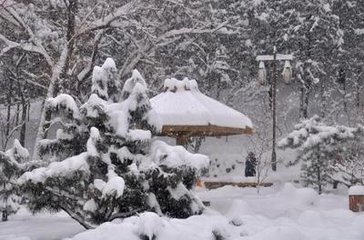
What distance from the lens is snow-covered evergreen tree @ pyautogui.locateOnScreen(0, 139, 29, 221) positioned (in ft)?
33.1

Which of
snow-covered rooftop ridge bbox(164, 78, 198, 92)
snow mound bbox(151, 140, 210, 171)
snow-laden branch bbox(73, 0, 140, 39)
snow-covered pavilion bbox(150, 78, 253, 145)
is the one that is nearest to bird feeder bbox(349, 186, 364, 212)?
snow-covered pavilion bbox(150, 78, 253, 145)

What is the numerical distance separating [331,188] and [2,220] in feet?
45.5

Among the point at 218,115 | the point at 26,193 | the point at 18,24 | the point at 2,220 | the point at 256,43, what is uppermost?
the point at 256,43

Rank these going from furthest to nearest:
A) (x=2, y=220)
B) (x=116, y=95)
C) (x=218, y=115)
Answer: (x=218, y=115), (x=2, y=220), (x=116, y=95)

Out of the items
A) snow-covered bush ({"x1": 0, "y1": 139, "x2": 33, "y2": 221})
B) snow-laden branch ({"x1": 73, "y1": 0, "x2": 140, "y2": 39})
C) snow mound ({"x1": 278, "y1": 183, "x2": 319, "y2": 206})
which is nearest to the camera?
snow-covered bush ({"x1": 0, "y1": 139, "x2": 33, "y2": 221})

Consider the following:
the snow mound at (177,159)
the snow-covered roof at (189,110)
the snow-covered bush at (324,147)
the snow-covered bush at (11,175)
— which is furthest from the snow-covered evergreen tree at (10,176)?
the snow-covered bush at (324,147)

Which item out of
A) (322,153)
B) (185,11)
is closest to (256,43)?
(185,11)

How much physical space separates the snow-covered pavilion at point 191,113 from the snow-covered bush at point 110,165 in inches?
129

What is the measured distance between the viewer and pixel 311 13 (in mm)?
33500

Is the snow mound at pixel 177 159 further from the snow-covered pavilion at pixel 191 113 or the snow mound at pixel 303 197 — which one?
the snow mound at pixel 303 197

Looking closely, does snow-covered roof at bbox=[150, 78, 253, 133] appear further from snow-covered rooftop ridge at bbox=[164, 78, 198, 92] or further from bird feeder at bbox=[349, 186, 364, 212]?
bird feeder at bbox=[349, 186, 364, 212]

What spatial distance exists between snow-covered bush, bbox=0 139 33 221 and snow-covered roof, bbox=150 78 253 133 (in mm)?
3023

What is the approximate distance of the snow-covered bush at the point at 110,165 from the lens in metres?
8.40

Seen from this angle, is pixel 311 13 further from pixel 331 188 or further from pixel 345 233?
pixel 345 233
